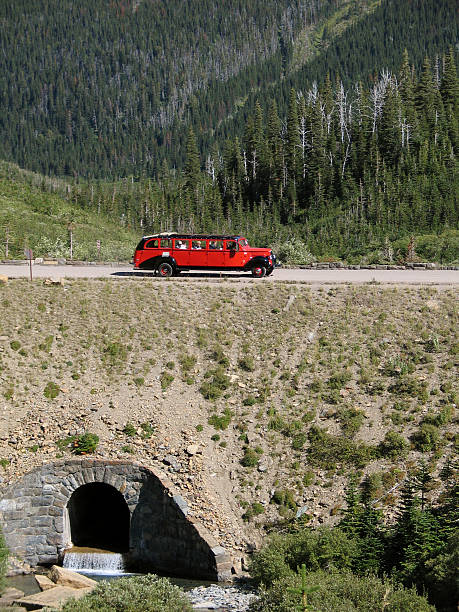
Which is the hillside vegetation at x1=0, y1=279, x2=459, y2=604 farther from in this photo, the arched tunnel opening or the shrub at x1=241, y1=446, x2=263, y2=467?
the arched tunnel opening

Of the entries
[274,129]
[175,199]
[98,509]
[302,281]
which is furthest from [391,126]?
[98,509]

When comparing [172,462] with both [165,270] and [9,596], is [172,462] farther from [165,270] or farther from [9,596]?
[165,270]

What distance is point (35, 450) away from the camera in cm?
2320

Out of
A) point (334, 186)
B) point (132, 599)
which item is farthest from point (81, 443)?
point (334, 186)

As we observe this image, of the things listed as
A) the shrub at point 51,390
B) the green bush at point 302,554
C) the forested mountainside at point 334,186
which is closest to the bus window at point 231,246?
the shrub at point 51,390

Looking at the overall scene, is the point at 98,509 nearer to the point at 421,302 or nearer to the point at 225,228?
the point at 421,302

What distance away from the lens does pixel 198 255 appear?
32469mm

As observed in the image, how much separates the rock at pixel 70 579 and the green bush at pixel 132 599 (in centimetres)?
349

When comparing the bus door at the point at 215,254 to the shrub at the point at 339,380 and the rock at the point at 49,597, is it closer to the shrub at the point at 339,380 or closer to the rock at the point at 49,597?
the shrub at the point at 339,380

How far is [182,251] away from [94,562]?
48.0ft

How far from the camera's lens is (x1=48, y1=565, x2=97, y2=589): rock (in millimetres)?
19969

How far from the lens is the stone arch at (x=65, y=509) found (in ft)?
72.4

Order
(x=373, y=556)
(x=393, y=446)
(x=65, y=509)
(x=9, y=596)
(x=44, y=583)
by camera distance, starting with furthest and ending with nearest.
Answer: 1. (x=65, y=509)
2. (x=393, y=446)
3. (x=44, y=583)
4. (x=9, y=596)
5. (x=373, y=556)

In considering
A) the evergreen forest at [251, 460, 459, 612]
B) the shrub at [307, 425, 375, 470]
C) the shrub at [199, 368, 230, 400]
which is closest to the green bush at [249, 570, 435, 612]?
the evergreen forest at [251, 460, 459, 612]
